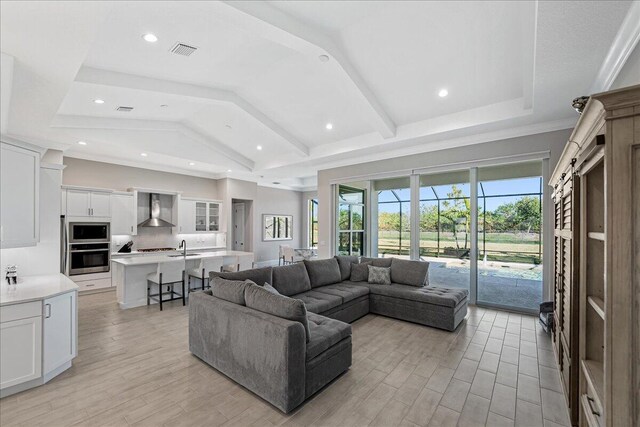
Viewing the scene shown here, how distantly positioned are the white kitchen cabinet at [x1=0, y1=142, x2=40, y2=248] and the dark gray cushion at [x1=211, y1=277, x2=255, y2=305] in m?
1.98

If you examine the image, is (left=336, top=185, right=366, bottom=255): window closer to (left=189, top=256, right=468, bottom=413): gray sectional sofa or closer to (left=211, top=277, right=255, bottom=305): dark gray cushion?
(left=189, top=256, right=468, bottom=413): gray sectional sofa

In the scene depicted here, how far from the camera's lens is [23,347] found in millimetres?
2520

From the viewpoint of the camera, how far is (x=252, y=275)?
3820mm

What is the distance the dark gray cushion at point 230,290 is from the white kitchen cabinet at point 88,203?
15.7 feet

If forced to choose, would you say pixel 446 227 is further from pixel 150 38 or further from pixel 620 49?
pixel 150 38

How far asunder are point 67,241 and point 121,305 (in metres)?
2.02

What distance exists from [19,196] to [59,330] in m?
1.44

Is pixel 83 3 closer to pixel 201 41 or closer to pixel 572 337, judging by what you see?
pixel 201 41

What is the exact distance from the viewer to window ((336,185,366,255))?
7320mm

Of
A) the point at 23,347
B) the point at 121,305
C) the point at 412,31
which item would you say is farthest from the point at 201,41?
the point at 121,305

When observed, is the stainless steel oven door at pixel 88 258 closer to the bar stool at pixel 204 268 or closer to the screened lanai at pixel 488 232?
the bar stool at pixel 204 268

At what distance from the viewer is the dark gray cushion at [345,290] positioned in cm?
428

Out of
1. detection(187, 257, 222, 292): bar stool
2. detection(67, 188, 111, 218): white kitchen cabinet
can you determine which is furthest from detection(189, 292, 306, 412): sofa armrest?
detection(67, 188, 111, 218): white kitchen cabinet

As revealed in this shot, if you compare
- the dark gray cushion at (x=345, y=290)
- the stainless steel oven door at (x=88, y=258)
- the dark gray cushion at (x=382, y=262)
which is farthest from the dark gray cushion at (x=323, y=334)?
the stainless steel oven door at (x=88, y=258)
